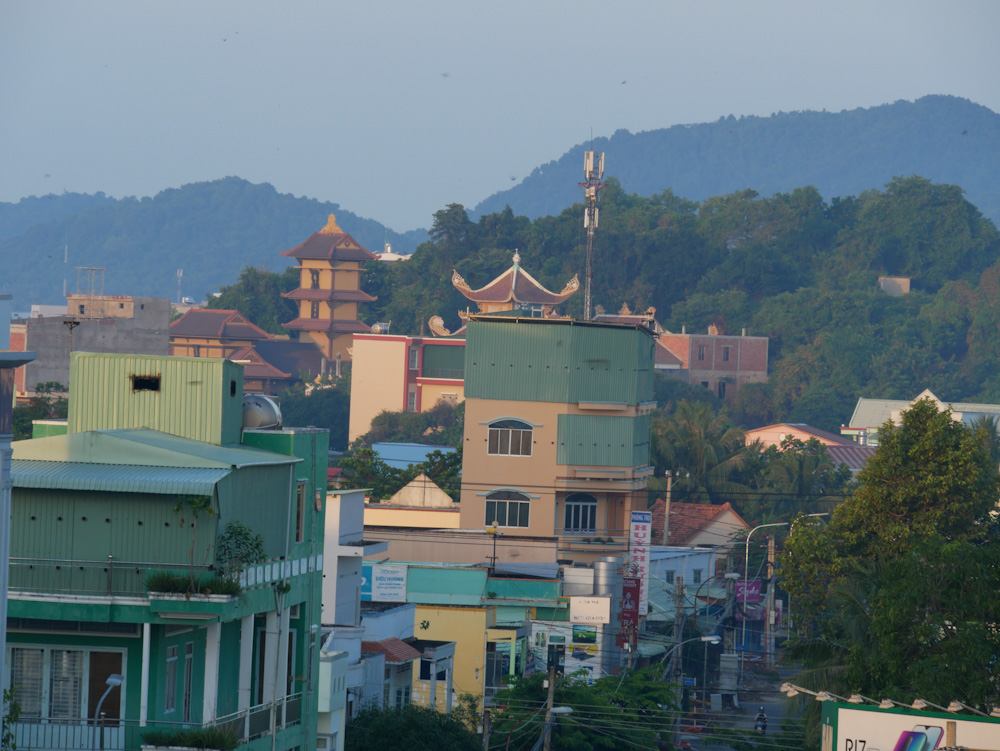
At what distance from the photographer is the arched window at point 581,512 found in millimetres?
59406

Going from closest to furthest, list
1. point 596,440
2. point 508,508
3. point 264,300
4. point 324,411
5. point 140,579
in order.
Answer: point 140,579 → point 508,508 → point 596,440 → point 324,411 → point 264,300

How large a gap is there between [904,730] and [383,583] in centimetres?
2158

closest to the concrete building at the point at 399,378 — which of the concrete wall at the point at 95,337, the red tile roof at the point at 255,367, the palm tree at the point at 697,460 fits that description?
the concrete wall at the point at 95,337

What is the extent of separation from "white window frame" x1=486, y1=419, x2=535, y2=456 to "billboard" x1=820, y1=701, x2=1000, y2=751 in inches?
1506

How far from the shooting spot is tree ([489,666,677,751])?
111 ft

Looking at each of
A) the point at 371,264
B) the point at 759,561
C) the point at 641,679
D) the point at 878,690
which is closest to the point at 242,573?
the point at 878,690

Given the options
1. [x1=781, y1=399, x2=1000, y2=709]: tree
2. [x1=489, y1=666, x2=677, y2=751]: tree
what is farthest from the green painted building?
[x1=489, y1=666, x2=677, y2=751]: tree

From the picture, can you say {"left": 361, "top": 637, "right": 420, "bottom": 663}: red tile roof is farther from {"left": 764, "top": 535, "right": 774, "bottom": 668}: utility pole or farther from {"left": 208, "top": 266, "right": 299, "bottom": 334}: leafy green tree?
{"left": 208, "top": 266, "right": 299, "bottom": 334}: leafy green tree

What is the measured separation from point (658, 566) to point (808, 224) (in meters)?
127

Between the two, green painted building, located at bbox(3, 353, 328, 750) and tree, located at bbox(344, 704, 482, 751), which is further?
tree, located at bbox(344, 704, 482, 751)

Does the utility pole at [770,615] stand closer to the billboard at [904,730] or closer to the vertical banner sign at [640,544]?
the vertical banner sign at [640,544]

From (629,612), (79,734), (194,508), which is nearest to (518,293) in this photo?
(629,612)

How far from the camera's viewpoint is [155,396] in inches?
914

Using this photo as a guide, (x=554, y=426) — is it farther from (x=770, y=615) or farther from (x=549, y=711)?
(x=549, y=711)
